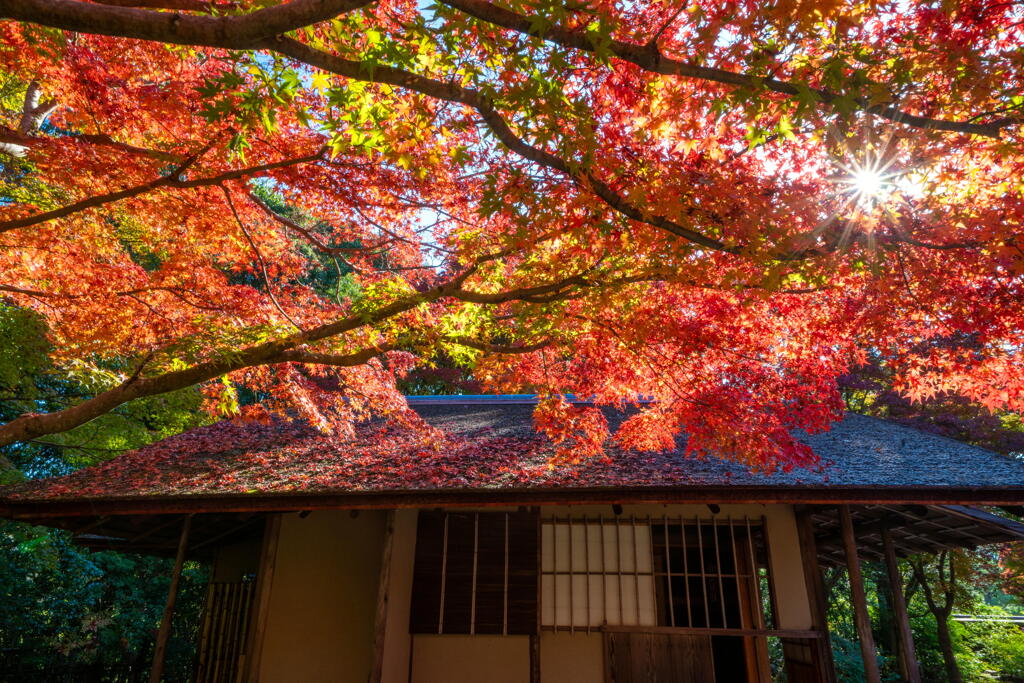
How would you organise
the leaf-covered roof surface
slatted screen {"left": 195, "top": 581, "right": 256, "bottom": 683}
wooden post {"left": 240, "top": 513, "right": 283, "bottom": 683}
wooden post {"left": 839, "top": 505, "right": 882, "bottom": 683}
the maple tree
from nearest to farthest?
the maple tree → wooden post {"left": 839, "top": 505, "right": 882, "bottom": 683} → the leaf-covered roof surface → wooden post {"left": 240, "top": 513, "right": 283, "bottom": 683} → slatted screen {"left": 195, "top": 581, "right": 256, "bottom": 683}

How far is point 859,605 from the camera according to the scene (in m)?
5.35

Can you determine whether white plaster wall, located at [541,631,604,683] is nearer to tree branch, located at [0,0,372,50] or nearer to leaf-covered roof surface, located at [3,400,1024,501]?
leaf-covered roof surface, located at [3,400,1024,501]

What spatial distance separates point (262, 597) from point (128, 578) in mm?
8461

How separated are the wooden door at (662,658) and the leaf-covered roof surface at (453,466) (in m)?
2.65

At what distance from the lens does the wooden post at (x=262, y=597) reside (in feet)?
18.5

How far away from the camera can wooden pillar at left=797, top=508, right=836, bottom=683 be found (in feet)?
18.6

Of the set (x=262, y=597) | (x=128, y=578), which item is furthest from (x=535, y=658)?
(x=128, y=578)

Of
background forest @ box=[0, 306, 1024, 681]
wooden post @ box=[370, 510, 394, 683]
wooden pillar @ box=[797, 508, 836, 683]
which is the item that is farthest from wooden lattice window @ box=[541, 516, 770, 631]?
background forest @ box=[0, 306, 1024, 681]

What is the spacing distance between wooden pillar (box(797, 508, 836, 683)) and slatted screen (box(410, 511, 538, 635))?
2797 millimetres

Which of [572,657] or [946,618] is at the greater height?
[946,618]

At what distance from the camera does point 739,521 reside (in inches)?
249

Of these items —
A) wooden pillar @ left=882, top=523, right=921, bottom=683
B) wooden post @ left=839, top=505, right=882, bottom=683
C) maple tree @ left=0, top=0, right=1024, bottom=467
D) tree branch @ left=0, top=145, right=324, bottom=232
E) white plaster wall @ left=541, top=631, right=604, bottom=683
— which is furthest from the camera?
white plaster wall @ left=541, top=631, right=604, bottom=683

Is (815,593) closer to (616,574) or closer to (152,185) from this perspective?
(616,574)

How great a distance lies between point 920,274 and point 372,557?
5.75 m
